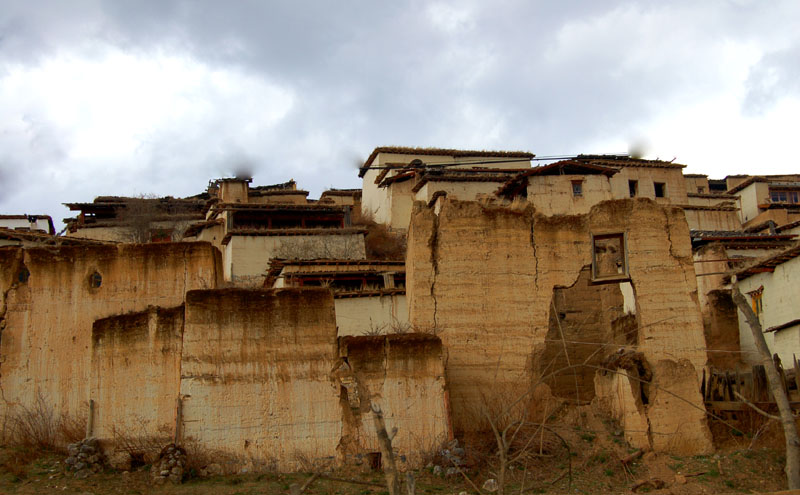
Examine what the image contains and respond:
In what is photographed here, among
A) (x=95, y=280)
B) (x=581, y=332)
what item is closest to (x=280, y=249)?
(x=581, y=332)

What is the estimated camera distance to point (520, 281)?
1691 centimetres

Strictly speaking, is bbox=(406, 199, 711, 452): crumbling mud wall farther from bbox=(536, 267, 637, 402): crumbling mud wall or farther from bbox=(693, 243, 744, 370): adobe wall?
bbox=(693, 243, 744, 370): adobe wall

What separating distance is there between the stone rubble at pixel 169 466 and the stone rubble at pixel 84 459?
1.00m

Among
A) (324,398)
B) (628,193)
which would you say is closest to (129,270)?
(324,398)

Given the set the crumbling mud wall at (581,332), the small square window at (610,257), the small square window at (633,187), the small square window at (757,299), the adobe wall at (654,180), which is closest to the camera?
the small square window at (610,257)

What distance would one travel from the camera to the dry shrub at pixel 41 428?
15.3 metres

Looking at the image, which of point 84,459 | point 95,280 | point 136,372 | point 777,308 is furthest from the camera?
point 777,308

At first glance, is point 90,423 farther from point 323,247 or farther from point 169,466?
point 323,247

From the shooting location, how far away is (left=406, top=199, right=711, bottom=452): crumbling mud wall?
16.4m

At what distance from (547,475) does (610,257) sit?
319 inches

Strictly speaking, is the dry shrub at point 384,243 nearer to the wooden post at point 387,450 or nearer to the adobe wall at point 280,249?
the adobe wall at point 280,249

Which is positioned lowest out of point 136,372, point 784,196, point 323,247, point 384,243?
point 136,372

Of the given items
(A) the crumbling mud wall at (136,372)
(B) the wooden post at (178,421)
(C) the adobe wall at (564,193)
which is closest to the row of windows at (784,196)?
(C) the adobe wall at (564,193)

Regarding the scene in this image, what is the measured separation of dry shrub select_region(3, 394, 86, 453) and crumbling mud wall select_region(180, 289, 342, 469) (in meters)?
2.27
